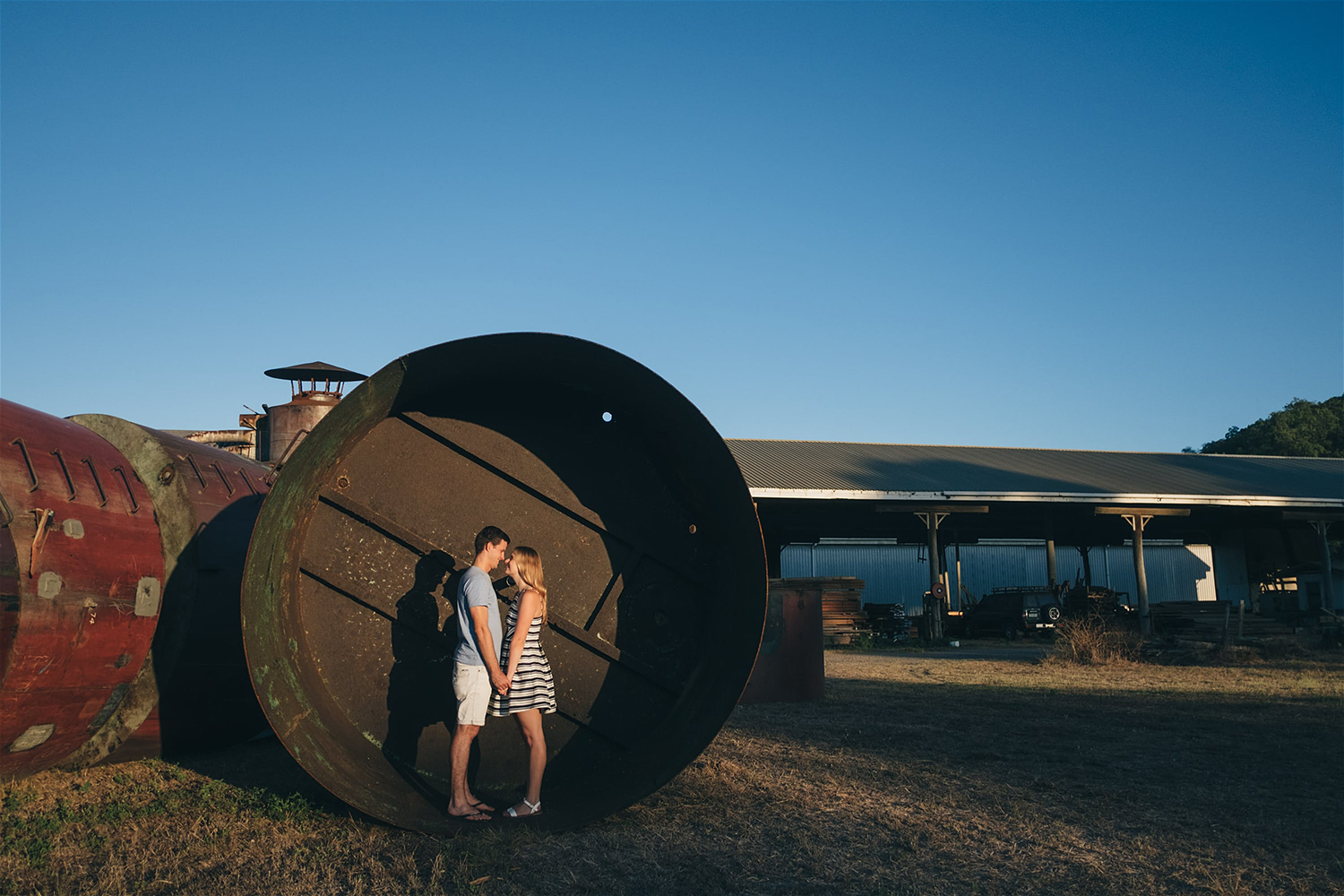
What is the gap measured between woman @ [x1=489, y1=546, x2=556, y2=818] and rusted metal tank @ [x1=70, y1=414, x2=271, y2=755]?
5.37ft

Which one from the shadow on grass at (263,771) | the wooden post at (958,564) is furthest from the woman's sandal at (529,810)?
the wooden post at (958,564)

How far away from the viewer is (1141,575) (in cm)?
2000

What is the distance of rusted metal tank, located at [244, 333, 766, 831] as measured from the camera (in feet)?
13.6

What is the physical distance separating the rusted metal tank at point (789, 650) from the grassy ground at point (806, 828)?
1715 millimetres

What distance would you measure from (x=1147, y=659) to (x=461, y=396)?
13.1 meters

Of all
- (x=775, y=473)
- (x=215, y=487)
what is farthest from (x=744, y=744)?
(x=775, y=473)

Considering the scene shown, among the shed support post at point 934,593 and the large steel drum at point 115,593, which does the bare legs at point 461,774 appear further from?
the shed support post at point 934,593

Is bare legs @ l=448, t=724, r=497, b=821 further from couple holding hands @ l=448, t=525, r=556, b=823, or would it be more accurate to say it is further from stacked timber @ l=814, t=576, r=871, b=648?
stacked timber @ l=814, t=576, r=871, b=648

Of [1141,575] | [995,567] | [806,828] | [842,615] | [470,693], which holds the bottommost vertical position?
[806,828]

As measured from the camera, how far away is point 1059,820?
4340 millimetres

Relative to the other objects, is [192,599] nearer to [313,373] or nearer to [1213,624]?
[313,373]

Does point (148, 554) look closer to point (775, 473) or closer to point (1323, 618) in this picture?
point (775, 473)

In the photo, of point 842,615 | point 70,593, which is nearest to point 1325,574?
point 842,615

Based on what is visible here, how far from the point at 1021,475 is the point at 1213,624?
6910 mm
